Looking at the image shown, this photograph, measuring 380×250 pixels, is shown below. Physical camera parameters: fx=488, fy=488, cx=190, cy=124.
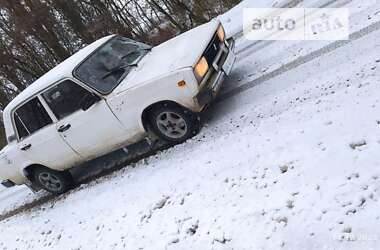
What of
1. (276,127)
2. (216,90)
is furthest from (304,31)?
(276,127)

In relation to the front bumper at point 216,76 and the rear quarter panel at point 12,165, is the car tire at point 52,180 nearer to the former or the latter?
the rear quarter panel at point 12,165

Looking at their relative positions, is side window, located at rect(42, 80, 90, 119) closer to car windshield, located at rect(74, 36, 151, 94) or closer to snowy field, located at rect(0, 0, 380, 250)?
car windshield, located at rect(74, 36, 151, 94)

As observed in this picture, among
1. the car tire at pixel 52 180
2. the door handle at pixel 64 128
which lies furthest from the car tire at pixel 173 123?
the car tire at pixel 52 180

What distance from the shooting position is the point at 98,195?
828 centimetres

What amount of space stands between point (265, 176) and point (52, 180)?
202 inches

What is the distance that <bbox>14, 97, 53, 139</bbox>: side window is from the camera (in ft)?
28.1

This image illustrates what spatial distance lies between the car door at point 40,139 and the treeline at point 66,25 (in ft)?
32.1

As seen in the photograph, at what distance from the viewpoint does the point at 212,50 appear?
792cm

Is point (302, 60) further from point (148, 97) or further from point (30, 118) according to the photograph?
Result: point (30, 118)

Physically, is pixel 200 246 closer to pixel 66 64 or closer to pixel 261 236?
pixel 261 236

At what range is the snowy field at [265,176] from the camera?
4684mm

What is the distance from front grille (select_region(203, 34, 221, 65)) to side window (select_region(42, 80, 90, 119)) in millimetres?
2026

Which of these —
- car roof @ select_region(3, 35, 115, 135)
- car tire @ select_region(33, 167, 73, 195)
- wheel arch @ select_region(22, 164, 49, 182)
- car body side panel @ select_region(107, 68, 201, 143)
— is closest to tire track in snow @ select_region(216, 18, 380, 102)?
car body side panel @ select_region(107, 68, 201, 143)

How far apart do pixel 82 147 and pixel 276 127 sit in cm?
Answer: 367
